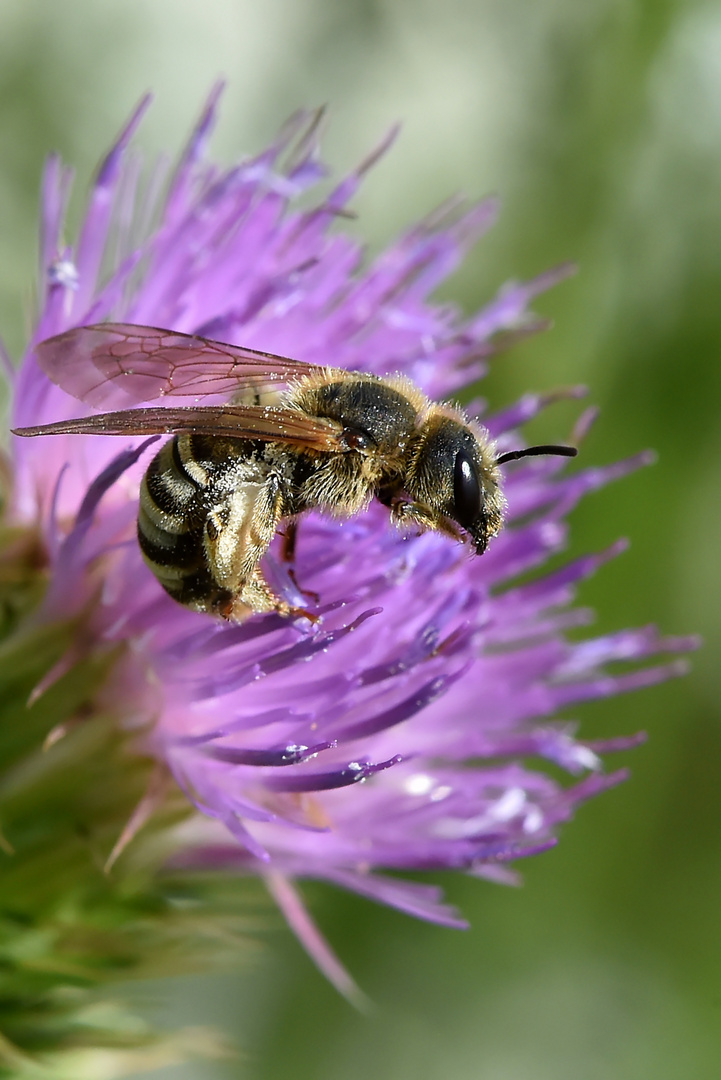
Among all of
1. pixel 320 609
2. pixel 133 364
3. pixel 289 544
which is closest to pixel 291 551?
pixel 289 544

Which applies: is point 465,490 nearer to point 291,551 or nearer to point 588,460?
point 291,551

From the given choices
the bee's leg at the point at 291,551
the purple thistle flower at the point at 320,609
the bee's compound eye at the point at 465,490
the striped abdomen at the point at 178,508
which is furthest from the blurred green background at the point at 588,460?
the striped abdomen at the point at 178,508

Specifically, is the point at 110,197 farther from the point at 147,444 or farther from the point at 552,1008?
the point at 552,1008

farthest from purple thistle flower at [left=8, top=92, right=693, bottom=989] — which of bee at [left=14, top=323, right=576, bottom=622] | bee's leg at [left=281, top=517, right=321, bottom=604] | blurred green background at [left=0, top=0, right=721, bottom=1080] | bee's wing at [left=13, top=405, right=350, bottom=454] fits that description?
blurred green background at [left=0, top=0, right=721, bottom=1080]

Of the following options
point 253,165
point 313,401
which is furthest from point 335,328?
point 313,401

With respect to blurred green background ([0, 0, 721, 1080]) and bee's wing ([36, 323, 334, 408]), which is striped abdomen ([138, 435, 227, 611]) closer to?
bee's wing ([36, 323, 334, 408])

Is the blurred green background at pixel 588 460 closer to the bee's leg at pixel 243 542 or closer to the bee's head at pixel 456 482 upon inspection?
the bee's head at pixel 456 482
